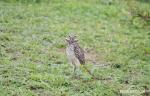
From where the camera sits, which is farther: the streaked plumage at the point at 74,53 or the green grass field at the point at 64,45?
the streaked plumage at the point at 74,53

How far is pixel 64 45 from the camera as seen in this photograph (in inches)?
530

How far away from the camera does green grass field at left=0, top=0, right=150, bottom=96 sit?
9742 mm

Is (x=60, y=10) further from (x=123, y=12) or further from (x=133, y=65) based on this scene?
(x=133, y=65)

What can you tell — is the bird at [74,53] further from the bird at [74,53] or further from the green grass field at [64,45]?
the green grass field at [64,45]

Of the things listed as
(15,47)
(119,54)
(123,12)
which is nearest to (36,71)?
(15,47)

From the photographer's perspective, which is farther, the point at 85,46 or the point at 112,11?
the point at 112,11

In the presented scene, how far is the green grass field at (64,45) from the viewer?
9.74 m

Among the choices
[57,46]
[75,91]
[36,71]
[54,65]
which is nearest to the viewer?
[75,91]

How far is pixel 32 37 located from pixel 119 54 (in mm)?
2532

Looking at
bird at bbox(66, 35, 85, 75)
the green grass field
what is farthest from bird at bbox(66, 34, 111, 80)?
the green grass field

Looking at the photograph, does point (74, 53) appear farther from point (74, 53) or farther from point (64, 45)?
point (64, 45)

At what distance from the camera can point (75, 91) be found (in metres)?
9.52

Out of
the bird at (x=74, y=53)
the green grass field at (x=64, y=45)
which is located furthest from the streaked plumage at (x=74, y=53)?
the green grass field at (x=64, y=45)

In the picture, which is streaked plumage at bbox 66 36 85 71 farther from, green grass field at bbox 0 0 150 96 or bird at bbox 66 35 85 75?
green grass field at bbox 0 0 150 96
